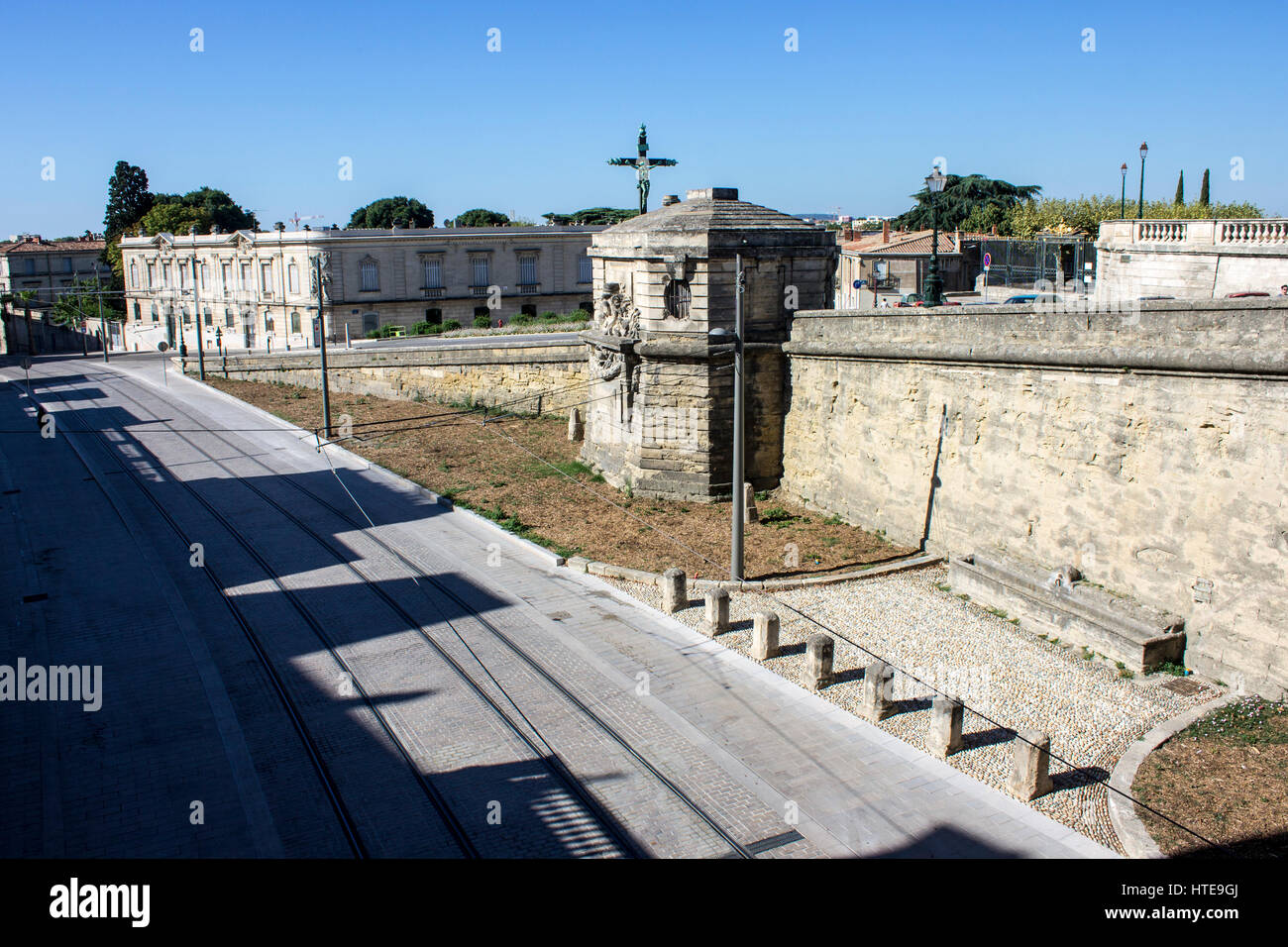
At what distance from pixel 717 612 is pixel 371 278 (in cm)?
3926

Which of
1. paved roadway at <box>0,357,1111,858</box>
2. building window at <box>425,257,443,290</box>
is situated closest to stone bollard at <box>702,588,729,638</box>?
paved roadway at <box>0,357,1111,858</box>

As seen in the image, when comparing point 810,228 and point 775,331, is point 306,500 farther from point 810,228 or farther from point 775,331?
point 810,228

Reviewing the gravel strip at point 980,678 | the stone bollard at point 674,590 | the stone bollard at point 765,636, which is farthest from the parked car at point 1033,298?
the stone bollard at point 765,636

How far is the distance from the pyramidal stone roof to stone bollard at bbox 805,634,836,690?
11.0m

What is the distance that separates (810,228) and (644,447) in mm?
6500

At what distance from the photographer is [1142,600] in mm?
14664

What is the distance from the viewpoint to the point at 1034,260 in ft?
119

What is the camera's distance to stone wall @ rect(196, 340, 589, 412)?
32.9m

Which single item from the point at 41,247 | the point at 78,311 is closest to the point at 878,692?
the point at 78,311

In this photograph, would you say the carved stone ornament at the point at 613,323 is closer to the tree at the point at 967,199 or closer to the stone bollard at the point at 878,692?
the stone bollard at the point at 878,692

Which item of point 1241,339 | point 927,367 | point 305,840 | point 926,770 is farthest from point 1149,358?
point 305,840

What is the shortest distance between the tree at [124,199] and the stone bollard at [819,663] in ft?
258

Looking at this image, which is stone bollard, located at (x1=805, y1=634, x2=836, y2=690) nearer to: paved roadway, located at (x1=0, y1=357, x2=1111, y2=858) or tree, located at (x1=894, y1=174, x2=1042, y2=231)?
paved roadway, located at (x1=0, y1=357, x2=1111, y2=858)

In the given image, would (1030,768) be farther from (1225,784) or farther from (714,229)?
(714,229)
